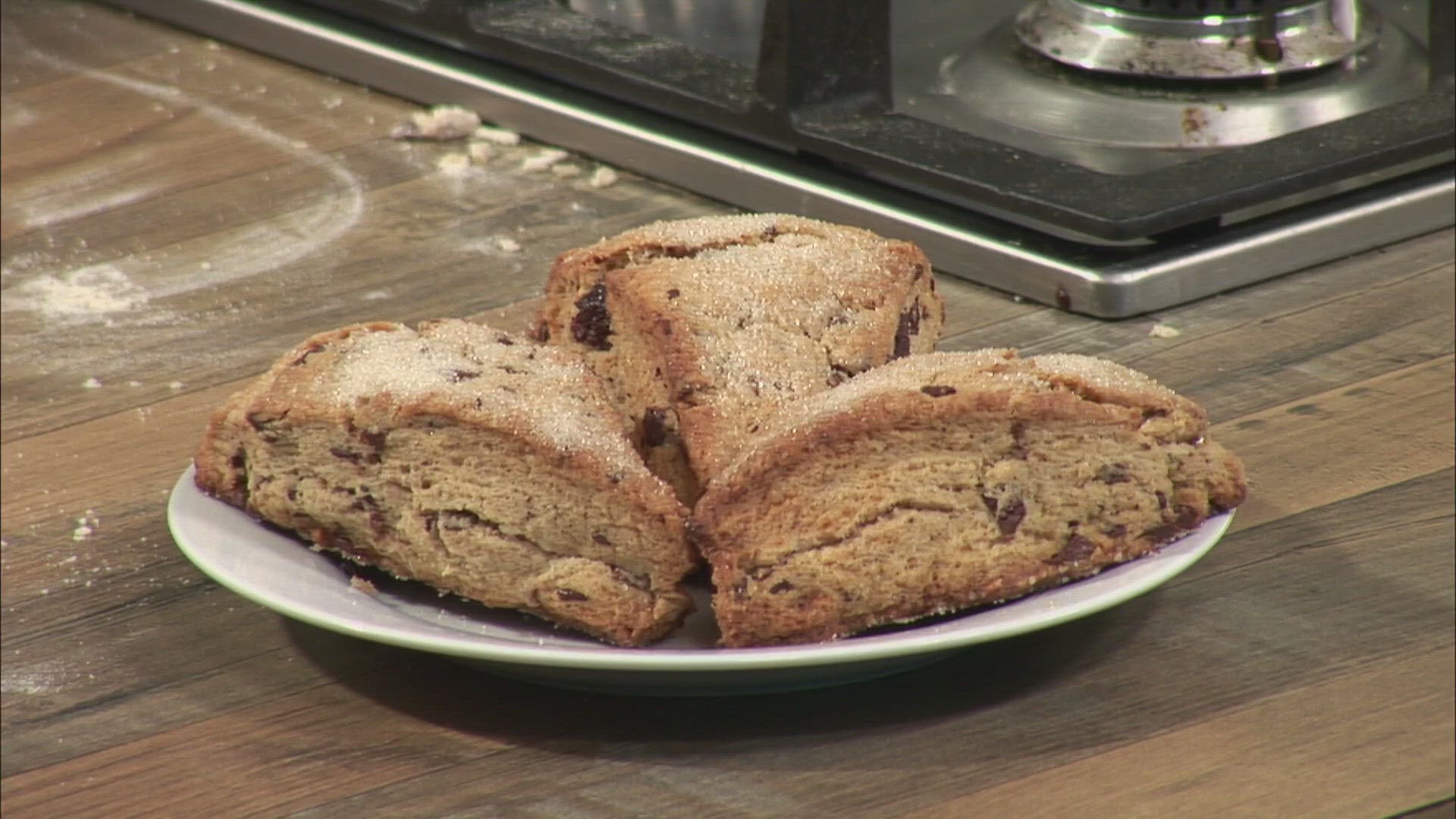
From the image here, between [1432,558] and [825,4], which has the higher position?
[825,4]

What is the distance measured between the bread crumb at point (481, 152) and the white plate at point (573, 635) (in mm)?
614

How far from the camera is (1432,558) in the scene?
76 cm

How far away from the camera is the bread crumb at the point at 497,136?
52.1 inches

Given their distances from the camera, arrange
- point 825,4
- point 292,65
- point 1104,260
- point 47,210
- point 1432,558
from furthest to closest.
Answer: point 292,65, point 47,210, point 825,4, point 1104,260, point 1432,558

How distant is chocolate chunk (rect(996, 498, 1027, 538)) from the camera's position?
25.4 inches

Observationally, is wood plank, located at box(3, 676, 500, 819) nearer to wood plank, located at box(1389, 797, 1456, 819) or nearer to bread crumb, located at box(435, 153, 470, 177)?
wood plank, located at box(1389, 797, 1456, 819)

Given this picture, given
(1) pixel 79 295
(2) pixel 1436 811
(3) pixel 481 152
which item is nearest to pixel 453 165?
(3) pixel 481 152

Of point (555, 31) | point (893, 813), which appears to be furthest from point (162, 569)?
point (555, 31)

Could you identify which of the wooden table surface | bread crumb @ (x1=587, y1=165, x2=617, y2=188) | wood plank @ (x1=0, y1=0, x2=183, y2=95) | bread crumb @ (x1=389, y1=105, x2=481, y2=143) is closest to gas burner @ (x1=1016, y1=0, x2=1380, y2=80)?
the wooden table surface

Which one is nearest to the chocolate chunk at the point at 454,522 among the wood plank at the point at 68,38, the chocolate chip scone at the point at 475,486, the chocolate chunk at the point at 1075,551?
the chocolate chip scone at the point at 475,486

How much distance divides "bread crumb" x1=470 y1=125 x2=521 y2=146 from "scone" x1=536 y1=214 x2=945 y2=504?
0.52 metres

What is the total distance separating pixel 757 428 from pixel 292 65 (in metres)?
0.94

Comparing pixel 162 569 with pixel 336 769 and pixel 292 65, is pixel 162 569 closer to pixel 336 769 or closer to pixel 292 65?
pixel 336 769

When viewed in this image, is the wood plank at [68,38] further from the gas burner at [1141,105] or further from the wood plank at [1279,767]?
the wood plank at [1279,767]
